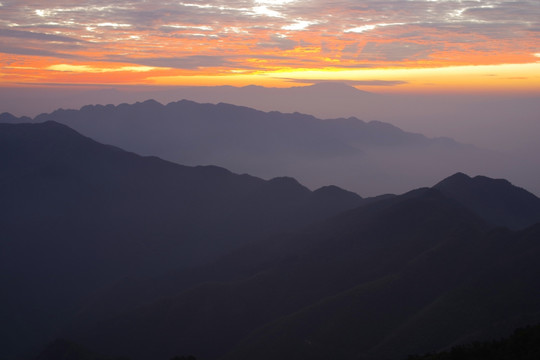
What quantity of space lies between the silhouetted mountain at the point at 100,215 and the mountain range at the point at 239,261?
21.4 inches

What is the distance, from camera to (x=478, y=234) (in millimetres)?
81625

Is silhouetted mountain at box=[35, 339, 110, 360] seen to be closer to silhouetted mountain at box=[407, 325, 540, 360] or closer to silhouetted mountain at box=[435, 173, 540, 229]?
silhouetted mountain at box=[407, 325, 540, 360]

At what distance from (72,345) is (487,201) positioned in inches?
4081

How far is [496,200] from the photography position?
390 ft

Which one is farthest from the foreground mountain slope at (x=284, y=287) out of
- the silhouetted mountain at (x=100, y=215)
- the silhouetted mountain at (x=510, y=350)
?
the silhouetted mountain at (x=100, y=215)

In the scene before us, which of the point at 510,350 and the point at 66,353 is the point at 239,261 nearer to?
the point at 66,353

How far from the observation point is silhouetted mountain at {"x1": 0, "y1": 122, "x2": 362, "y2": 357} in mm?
116250

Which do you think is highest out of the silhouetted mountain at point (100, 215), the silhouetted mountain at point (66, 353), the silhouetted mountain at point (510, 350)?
the silhouetted mountain at point (510, 350)

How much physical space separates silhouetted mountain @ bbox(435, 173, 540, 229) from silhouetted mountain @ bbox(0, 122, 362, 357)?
3166 centimetres

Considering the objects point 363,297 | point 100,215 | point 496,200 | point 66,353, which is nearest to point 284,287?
point 363,297

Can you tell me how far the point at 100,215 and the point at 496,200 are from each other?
397 ft

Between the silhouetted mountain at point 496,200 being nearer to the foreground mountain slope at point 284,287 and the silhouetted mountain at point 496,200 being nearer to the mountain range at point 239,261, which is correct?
the mountain range at point 239,261

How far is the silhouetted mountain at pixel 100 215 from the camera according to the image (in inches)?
4577

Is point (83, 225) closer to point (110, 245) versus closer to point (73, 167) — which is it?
point (110, 245)
